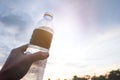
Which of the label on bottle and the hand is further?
the label on bottle

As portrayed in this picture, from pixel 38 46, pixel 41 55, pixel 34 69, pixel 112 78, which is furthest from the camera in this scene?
pixel 112 78

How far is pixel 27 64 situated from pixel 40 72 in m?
0.57

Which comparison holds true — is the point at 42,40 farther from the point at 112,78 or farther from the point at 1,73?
the point at 112,78

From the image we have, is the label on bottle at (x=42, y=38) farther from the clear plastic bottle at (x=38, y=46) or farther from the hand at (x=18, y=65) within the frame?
the hand at (x=18, y=65)

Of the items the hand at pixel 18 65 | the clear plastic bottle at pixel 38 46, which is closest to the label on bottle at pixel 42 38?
the clear plastic bottle at pixel 38 46

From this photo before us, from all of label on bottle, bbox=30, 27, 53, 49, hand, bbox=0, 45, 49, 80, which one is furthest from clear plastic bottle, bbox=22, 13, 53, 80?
hand, bbox=0, 45, 49, 80

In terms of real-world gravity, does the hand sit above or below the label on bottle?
below

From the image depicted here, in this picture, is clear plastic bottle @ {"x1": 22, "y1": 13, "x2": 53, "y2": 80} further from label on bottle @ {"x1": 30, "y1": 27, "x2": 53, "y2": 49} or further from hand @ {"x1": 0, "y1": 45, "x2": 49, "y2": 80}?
hand @ {"x1": 0, "y1": 45, "x2": 49, "y2": 80}

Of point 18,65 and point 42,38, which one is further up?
point 42,38

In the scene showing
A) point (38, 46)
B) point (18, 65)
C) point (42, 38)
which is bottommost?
point (18, 65)

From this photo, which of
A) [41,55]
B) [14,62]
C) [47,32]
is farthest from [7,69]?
[47,32]

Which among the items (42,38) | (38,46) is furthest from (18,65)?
(42,38)

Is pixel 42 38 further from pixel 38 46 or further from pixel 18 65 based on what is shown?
pixel 18 65

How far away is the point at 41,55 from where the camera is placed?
83.7 inches
